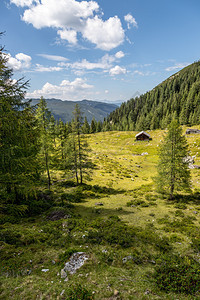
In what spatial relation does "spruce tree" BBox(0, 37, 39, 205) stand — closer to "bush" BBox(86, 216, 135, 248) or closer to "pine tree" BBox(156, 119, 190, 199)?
"bush" BBox(86, 216, 135, 248)

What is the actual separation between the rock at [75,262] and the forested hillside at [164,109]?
10098 cm

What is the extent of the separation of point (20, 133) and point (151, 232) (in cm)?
1310

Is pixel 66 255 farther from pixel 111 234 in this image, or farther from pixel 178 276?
pixel 178 276

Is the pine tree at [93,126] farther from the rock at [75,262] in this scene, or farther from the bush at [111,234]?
the rock at [75,262]

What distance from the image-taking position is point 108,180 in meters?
35.0

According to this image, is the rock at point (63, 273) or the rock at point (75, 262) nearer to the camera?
the rock at point (63, 273)

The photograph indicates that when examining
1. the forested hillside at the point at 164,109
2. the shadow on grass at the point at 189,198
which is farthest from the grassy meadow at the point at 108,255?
the forested hillside at the point at 164,109

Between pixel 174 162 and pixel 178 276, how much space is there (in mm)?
15772

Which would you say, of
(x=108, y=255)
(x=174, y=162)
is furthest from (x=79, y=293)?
(x=174, y=162)

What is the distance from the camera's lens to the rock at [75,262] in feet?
24.0

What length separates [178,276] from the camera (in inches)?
283

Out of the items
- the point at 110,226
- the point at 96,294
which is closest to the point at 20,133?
the point at 96,294

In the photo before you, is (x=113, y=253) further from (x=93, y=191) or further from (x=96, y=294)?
(x=93, y=191)

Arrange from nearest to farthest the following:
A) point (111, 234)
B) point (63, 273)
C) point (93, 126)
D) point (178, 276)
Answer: point (63, 273), point (178, 276), point (111, 234), point (93, 126)
